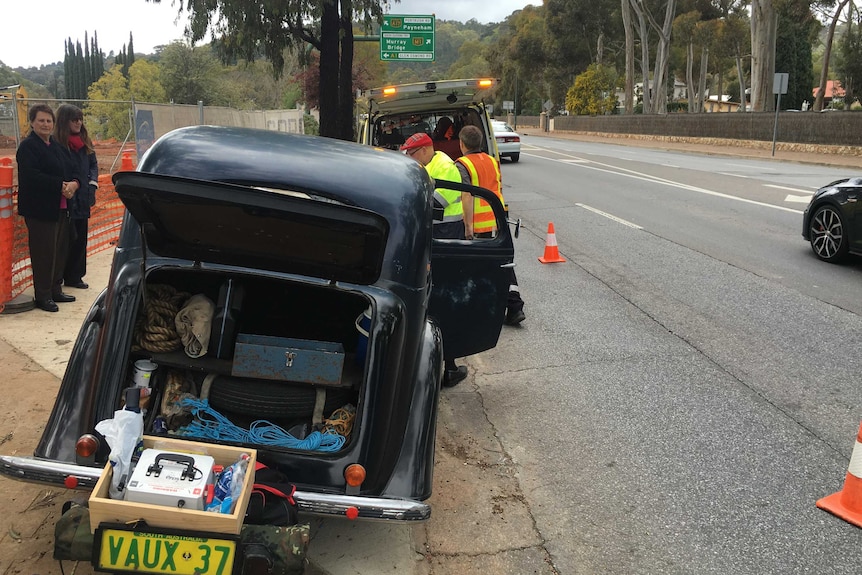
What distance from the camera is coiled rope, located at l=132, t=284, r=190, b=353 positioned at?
3551 mm

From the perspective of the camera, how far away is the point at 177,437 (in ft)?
10.6

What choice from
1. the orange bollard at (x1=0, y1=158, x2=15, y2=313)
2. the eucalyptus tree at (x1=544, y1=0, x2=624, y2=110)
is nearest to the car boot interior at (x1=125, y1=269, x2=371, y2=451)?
the orange bollard at (x1=0, y1=158, x2=15, y2=313)

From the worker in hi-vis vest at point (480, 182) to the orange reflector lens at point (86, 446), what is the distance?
351 cm

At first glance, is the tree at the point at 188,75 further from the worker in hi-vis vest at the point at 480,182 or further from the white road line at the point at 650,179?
the worker in hi-vis vest at the point at 480,182

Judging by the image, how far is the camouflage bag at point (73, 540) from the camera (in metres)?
2.85

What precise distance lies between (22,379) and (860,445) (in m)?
5.15

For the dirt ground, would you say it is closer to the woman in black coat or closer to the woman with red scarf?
the woman in black coat

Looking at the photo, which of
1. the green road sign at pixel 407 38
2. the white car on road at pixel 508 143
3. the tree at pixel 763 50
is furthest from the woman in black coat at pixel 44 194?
the tree at pixel 763 50

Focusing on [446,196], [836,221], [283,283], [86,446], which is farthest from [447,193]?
[836,221]

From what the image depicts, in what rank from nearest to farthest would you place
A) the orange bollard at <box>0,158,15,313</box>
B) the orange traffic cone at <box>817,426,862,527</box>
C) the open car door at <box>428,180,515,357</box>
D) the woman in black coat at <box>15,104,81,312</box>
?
the orange traffic cone at <box>817,426,862,527</box> → the open car door at <box>428,180,515,357</box> → the woman in black coat at <box>15,104,81,312</box> → the orange bollard at <box>0,158,15,313</box>

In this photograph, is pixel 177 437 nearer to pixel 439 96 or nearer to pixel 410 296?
pixel 410 296

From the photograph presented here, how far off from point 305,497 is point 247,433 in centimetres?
52

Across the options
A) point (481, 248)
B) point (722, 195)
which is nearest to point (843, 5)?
point (722, 195)

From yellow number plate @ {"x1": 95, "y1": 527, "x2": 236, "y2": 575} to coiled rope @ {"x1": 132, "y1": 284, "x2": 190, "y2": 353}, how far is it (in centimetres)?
112
